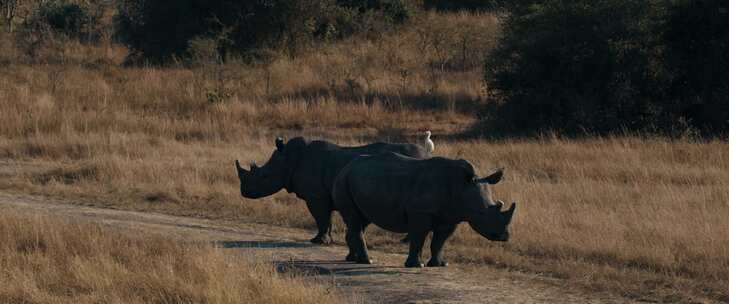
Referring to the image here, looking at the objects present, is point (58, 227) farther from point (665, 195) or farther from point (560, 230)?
point (665, 195)

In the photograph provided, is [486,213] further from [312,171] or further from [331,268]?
[312,171]

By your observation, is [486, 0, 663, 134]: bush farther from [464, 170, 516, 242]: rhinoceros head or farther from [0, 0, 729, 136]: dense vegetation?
[464, 170, 516, 242]: rhinoceros head

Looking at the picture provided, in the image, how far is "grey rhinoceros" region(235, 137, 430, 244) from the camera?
38.0 feet

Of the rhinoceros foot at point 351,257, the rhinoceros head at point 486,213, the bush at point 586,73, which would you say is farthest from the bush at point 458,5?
the rhinoceros head at point 486,213

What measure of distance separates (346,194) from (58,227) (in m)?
2.84

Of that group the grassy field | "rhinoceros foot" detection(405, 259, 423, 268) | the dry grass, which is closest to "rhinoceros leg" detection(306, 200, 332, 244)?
the grassy field

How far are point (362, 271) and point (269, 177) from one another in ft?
7.29

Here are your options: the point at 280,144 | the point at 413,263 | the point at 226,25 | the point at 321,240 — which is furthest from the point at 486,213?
the point at 226,25

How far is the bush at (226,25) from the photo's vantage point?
30.4 m

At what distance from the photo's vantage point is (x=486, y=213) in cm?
948

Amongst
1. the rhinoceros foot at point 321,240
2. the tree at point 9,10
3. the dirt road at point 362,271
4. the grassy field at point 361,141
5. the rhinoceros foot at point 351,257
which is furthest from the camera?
the tree at point 9,10

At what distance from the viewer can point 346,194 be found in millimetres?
10500

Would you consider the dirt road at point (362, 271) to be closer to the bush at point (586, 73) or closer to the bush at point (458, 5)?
the bush at point (586, 73)

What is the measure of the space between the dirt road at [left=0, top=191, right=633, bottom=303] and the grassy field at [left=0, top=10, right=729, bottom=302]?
1.41 ft
